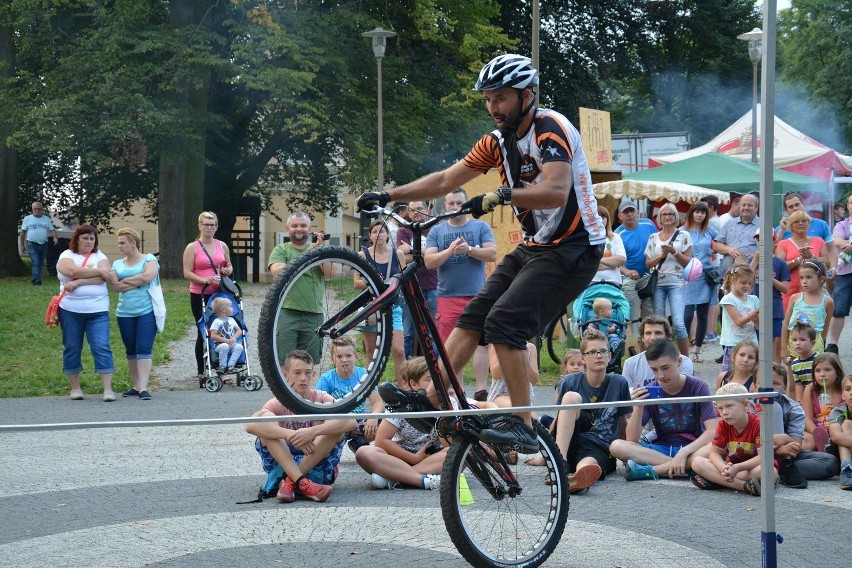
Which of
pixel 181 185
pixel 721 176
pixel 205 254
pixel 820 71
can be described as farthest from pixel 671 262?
pixel 820 71

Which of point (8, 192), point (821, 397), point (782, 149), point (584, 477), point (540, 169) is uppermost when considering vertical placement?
point (782, 149)

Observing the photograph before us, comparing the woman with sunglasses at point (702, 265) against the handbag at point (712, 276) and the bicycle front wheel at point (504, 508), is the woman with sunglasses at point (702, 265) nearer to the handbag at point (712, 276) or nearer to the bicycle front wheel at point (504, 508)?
the handbag at point (712, 276)

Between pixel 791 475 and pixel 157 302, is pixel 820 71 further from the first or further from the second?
pixel 791 475

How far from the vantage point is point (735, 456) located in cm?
743

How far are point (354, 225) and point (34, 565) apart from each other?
44097mm

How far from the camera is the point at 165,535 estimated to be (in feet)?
21.0

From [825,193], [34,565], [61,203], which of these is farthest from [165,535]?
[61,203]

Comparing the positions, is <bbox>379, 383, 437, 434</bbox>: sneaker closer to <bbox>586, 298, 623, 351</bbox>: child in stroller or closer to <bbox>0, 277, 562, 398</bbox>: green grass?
<bbox>586, 298, 623, 351</bbox>: child in stroller

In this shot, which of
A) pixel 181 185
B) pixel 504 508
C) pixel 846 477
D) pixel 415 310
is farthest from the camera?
pixel 181 185

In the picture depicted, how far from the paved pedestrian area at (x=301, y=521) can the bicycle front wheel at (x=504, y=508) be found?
248mm

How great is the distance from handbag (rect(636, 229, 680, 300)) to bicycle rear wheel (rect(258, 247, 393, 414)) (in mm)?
7744

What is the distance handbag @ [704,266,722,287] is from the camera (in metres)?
12.8

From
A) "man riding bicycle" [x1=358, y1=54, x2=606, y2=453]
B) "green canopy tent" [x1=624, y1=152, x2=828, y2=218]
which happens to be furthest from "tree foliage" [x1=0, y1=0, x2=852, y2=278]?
"man riding bicycle" [x1=358, y1=54, x2=606, y2=453]

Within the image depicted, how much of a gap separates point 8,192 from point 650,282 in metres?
20.7
